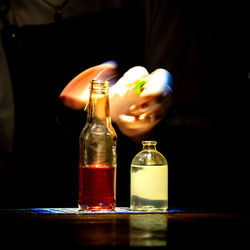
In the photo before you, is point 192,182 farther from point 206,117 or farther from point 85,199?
point 85,199

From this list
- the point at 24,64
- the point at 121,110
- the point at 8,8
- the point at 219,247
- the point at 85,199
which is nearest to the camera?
the point at 219,247

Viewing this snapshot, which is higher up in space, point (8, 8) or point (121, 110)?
point (8, 8)

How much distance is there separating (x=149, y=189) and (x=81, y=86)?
580 mm

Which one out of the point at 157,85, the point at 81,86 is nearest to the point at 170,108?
the point at 157,85

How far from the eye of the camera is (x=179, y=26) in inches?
70.0

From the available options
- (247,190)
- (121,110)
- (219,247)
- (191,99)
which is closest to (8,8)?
(121,110)

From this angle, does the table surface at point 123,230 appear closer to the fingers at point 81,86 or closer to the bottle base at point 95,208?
the bottle base at point 95,208

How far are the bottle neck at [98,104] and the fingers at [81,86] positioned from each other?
0.40m

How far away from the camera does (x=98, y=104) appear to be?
40.6 inches

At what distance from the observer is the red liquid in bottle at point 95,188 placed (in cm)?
96

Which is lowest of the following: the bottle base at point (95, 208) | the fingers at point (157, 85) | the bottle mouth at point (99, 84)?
the bottle base at point (95, 208)

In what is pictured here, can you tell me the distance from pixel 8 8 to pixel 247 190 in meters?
1.35

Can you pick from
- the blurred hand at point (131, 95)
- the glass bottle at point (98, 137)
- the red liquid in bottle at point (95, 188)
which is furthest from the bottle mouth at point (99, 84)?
the blurred hand at point (131, 95)

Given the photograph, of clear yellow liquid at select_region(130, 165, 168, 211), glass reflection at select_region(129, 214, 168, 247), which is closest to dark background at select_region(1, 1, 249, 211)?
clear yellow liquid at select_region(130, 165, 168, 211)
